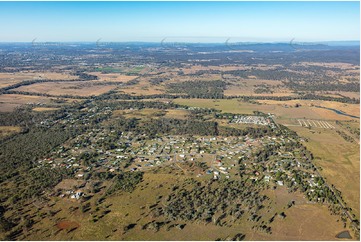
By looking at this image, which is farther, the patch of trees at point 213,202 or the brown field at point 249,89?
the brown field at point 249,89

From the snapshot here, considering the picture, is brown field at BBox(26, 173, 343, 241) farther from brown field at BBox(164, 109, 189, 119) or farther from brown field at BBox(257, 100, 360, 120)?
brown field at BBox(257, 100, 360, 120)

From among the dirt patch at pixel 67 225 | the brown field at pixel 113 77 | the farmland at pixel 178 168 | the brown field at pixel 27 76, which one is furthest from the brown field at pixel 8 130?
the brown field at pixel 113 77

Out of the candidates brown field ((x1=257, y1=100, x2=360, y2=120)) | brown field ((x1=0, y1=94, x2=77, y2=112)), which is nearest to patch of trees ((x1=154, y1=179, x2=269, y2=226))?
brown field ((x1=257, y1=100, x2=360, y2=120))

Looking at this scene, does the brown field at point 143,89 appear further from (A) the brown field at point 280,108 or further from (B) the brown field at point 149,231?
(B) the brown field at point 149,231

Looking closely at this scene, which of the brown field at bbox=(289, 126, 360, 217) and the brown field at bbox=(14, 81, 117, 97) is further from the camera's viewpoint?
the brown field at bbox=(14, 81, 117, 97)

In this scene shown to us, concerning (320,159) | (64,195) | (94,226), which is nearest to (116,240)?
(94,226)

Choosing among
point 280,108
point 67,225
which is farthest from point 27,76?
point 67,225

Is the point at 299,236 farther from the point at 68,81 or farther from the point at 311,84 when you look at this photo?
the point at 68,81
